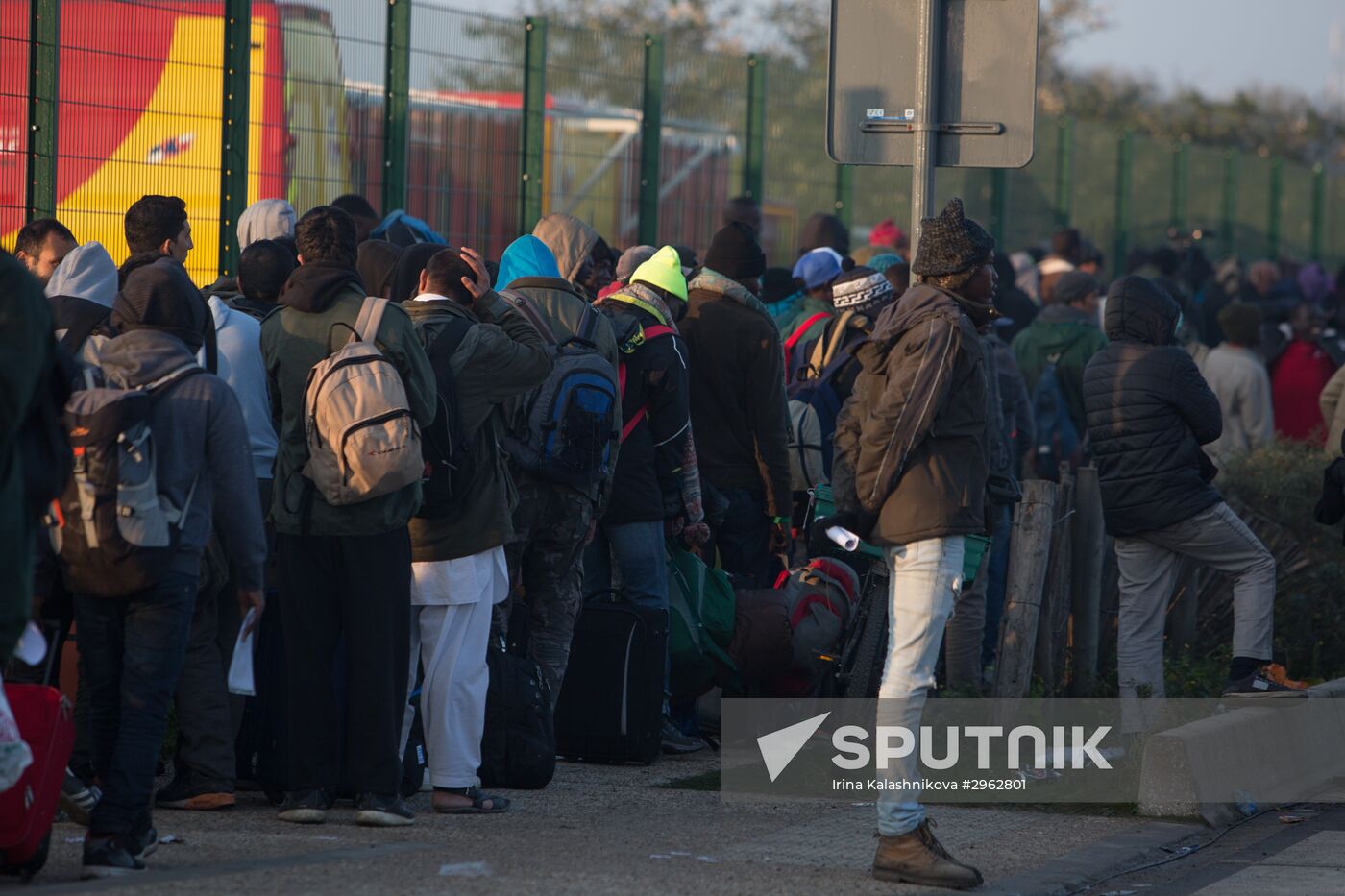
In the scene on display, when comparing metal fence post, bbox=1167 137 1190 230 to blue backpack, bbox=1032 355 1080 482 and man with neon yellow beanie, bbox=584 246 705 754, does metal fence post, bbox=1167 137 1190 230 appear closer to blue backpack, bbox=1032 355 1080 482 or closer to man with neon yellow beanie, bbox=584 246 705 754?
blue backpack, bbox=1032 355 1080 482

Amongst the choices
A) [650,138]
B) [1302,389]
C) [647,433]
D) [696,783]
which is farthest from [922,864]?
[1302,389]

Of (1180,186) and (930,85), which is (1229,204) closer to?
(1180,186)

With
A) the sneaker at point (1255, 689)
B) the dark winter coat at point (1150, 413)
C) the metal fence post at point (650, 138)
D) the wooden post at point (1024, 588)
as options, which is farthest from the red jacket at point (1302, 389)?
the wooden post at point (1024, 588)

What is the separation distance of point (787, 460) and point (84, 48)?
3.73m

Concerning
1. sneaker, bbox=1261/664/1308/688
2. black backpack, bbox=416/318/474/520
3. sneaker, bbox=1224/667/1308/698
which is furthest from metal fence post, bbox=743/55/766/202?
black backpack, bbox=416/318/474/520

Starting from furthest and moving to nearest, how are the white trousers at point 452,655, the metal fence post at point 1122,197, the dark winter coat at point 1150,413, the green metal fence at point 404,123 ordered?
1. the metal fence post at point 1122,197
2. the green metal fence at point 404,123
3. the dark winter coat at point 1150,413
4. the white trousers at point 452,655

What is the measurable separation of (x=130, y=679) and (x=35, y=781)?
1.41ft

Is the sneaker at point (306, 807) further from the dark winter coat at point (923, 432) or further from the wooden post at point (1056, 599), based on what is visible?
the wooden post at point (1056, 599)

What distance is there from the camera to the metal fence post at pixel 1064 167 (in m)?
19.1

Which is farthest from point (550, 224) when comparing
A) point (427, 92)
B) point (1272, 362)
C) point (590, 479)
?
point (1272, 362)

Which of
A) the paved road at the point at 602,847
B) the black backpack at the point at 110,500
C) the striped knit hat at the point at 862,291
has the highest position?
the striped knit hat at the point at 862,291

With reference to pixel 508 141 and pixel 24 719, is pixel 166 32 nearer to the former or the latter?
pixel 508 141

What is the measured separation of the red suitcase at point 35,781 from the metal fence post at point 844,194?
10.6m

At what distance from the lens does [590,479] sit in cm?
743
